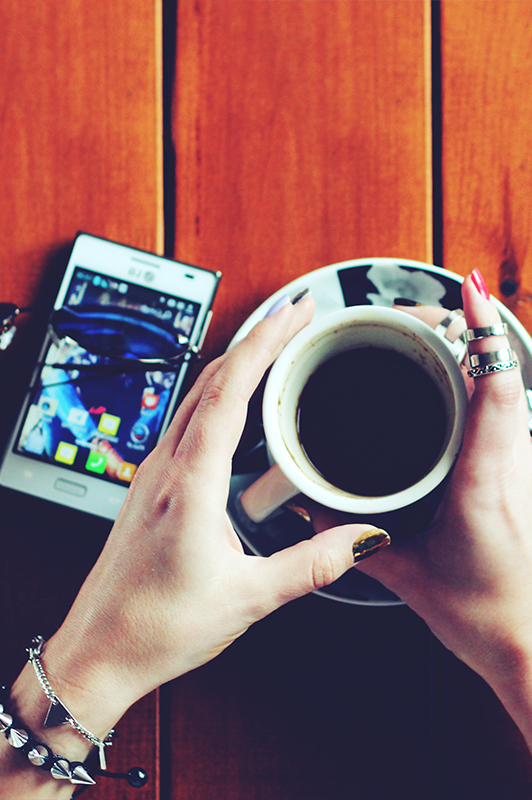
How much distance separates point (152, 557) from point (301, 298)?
1.07ft

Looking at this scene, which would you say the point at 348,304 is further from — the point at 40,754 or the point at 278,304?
the point at 40,754

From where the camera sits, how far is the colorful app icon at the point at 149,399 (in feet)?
2.39

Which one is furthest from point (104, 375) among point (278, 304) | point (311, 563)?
point (311, 563)

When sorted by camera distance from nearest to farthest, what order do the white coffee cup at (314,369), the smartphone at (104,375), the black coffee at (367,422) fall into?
the white coffee cup at (314,369) < the black coffee at (367,422) < the smartphone at (104,375)

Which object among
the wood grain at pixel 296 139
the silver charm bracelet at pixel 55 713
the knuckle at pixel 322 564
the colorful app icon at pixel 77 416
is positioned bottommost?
the silver charm bracelet at pixel 55 713

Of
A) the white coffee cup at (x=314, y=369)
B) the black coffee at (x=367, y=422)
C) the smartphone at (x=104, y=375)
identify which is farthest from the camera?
the smartphone at (x=104, y=375)

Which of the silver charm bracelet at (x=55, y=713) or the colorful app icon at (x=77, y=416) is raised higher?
the colorful app icon at (x=77, y=416)

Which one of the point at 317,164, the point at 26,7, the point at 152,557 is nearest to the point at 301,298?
the point at 317,164

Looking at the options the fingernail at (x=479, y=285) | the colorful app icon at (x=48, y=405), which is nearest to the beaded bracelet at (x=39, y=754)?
the colorful app icon at (x=48, y=405)

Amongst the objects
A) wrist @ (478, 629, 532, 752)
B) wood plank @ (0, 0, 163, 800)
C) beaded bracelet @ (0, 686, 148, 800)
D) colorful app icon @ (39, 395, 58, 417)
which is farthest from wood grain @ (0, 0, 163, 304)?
wrist @ (478, 629, 532, 752)

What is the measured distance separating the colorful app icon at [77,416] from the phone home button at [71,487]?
76 millimetres

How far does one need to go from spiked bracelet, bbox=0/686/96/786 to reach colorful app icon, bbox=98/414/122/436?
0.32 meters

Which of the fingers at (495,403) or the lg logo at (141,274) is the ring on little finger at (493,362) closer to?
the fingers at (495,403)

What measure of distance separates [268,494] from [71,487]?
30 cm
